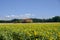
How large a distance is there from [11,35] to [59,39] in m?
2.08

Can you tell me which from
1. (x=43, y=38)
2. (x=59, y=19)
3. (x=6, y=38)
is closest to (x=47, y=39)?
(x=43, y=38)

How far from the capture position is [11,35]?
8.59 meters

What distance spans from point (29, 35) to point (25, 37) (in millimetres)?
162

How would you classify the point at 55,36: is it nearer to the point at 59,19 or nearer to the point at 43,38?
the point at 43,38

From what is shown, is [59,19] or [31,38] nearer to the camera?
[31,38]

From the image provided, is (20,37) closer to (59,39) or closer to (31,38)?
(31,38)

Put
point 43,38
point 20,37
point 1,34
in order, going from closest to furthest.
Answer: point 43,38
point 20,37
point 1,34

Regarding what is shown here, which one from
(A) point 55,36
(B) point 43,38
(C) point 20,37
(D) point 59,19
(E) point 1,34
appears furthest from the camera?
(D) point 59,19

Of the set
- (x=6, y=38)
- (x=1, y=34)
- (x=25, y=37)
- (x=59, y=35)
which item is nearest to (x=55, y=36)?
(x=59, y=35)

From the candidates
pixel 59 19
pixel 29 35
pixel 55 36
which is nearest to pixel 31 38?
pixel 29 35

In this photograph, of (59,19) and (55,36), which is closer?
(55,36)

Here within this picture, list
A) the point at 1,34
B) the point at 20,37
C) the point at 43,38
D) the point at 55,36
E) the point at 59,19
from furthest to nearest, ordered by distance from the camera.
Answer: the point at 59,19
the point at 1,34
the point at 20,37
the point at 55,36
the point at 43,38

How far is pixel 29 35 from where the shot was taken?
26.2 ft

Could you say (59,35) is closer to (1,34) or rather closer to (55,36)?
(55,36)
